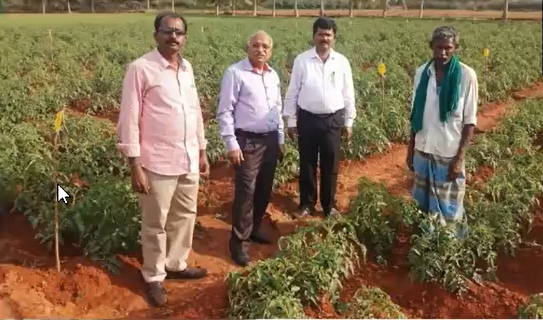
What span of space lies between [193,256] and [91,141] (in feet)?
5.04

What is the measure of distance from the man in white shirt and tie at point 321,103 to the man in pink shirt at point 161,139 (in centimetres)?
113

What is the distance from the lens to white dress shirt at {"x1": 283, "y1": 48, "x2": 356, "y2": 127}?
442 centimetres

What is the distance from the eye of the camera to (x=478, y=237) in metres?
3.66

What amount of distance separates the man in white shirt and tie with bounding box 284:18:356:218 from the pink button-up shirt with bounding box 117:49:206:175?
1217 millimetres

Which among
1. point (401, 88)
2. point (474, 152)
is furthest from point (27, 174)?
point (401, 88)

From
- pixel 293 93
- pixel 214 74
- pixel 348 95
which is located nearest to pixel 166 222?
pixel 293 93

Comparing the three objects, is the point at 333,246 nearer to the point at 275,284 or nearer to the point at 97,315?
the point at 275,284

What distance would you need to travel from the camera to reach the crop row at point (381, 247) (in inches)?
125

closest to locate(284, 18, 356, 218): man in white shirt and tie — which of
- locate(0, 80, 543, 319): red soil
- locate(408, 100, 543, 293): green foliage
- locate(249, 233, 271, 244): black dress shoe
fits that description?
locate(249, 233, 271, 244): black dress shoe

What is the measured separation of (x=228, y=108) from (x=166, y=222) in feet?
2.74

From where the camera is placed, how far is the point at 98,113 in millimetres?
8367

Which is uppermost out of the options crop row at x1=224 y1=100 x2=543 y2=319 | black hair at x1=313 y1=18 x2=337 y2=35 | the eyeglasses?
black hair at x1=313 y1=18 x2=337 y2=35

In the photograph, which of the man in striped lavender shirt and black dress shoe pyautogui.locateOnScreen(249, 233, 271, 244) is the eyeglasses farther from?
black dress shoe pyautogui.locateOnScreen(249, 233, 271, 244)

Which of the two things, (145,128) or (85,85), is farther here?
(85,85)
